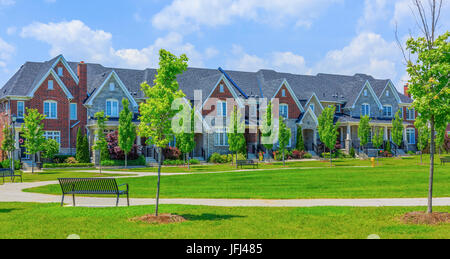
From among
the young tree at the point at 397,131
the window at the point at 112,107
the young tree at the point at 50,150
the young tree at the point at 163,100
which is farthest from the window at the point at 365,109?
the young tree at the point at 163,100

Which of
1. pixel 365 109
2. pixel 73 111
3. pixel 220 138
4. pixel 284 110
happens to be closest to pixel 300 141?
pixel 284 110

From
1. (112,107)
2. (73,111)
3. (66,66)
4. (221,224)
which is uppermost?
(66,66)

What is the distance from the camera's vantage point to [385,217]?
428 inches

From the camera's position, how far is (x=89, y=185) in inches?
544

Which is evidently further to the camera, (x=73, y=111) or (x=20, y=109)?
(x=73, y=111)

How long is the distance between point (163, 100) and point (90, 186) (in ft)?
13.8

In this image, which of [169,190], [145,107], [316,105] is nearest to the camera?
[145,107]

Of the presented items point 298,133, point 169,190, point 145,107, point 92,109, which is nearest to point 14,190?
point 169,190

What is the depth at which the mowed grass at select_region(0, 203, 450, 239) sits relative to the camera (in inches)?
356

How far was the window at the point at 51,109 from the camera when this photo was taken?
42.1 meters

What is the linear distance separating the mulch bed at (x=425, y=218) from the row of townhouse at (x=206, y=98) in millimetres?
33846

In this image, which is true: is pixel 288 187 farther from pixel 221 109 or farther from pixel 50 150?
pixel 221 109
